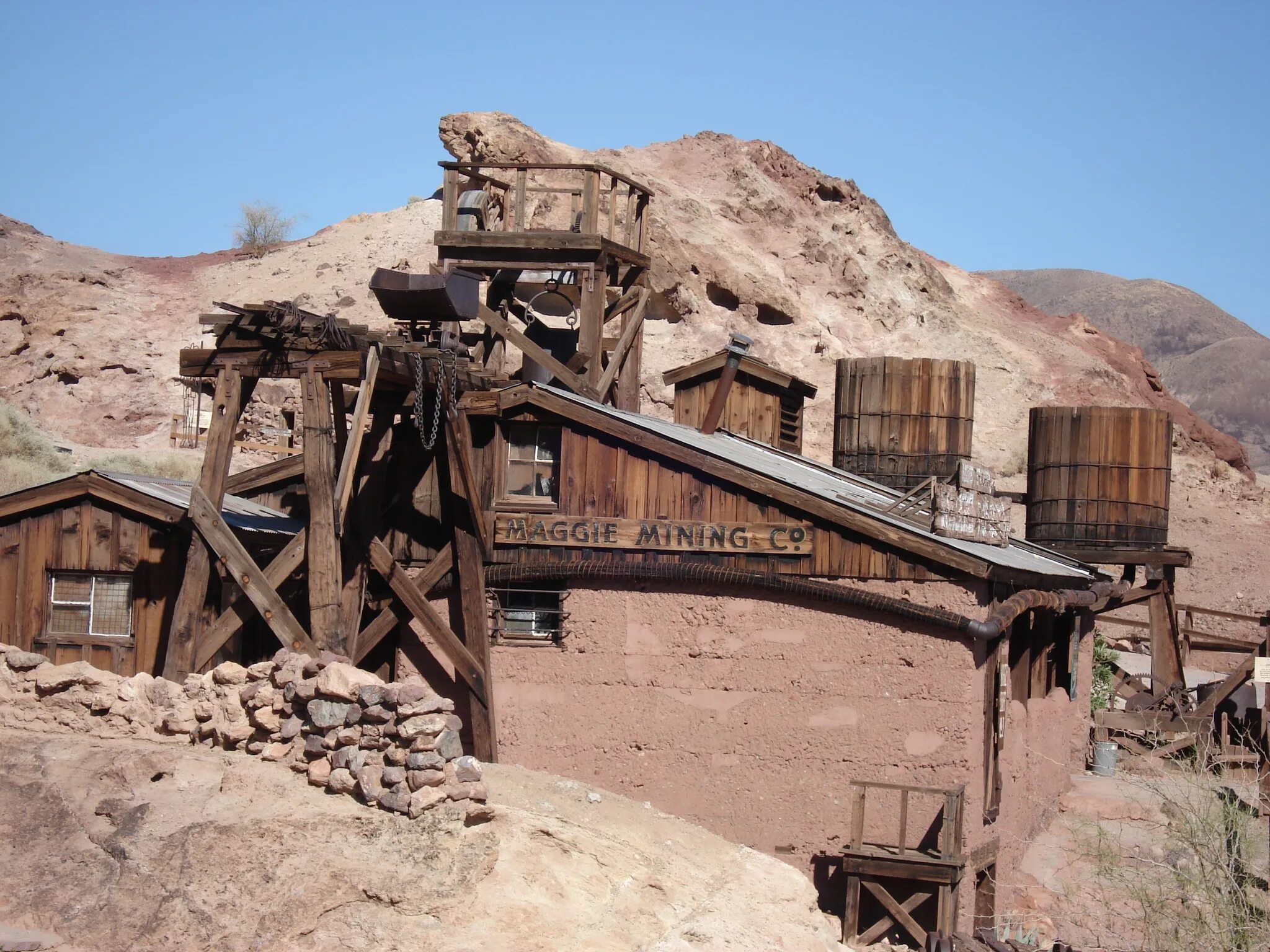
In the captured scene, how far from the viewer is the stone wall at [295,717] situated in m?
11.2

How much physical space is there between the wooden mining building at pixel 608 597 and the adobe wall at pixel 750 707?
1.0 inches

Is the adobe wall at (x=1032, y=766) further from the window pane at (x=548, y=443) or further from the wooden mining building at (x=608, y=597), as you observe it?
the window pane at (x=548, y=443)

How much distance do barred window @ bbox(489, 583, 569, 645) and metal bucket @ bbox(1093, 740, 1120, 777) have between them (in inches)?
389

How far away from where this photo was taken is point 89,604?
52.2 ft

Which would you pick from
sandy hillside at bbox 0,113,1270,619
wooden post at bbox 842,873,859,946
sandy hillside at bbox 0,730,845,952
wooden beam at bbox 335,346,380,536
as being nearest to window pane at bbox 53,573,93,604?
wooden beam at bbox 335,346,380,536

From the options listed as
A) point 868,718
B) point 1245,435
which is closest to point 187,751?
point 868,718

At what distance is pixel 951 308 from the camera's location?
55688mm

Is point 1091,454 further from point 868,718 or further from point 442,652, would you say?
point 442,652

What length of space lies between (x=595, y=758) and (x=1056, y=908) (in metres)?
5.26

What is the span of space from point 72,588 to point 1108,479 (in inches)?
591

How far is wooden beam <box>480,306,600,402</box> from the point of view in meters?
18.7

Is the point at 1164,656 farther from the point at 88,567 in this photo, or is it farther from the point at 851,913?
the point at 88,567

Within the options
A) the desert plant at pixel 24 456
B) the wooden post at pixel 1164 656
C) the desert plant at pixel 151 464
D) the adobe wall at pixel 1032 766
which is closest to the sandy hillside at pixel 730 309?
the desert plant at pixel 151 464

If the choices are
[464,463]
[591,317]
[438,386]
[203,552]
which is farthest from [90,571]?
[591,317]
